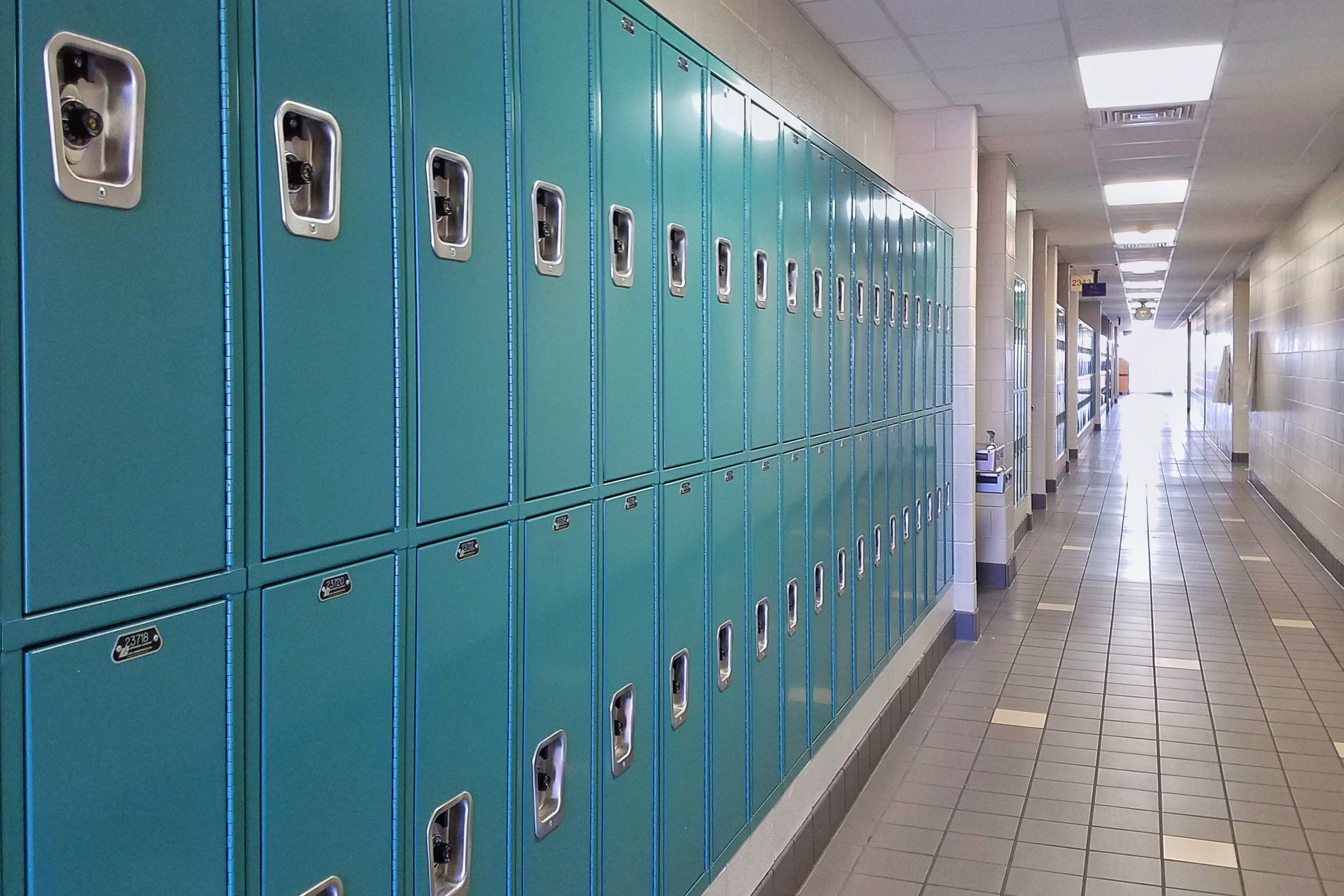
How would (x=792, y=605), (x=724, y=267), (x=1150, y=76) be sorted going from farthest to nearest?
1. (x=1150, y=76)
2. (x=792, y=605)
3. (x=724, y=267)

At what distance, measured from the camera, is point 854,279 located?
4105 millimetres

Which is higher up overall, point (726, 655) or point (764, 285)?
point (764, 285)

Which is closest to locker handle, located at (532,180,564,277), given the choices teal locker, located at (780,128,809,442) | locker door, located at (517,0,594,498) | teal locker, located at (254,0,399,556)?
locker door, located at (517,0,594,498)

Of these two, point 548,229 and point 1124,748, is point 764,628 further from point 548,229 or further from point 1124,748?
Result: point 1124,748

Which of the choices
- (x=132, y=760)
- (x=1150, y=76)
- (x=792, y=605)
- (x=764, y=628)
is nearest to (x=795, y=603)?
(x=792, y=605)

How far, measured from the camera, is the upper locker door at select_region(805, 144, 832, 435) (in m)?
3.54

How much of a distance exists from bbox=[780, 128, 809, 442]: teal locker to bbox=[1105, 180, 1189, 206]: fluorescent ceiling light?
6504 mm

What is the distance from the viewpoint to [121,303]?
1102 millimetres

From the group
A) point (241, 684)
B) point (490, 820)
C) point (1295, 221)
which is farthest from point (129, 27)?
point (1295, 221)

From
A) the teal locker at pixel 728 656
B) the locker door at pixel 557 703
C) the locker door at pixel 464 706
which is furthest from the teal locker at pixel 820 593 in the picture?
A: the locker door at pixel 464 706

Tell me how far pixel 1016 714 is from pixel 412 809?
168 inches

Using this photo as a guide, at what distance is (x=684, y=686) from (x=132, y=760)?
1577 mm

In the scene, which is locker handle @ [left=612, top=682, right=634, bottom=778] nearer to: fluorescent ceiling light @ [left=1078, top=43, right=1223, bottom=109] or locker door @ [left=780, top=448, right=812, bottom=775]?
locker door @ [left=780, top=448, right=812, bottom=775]

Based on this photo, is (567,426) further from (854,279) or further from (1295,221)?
(1295,221)
